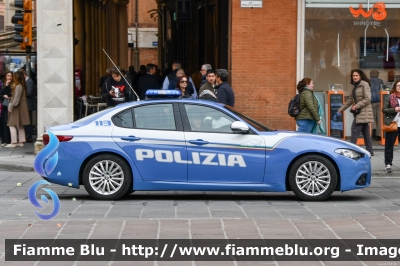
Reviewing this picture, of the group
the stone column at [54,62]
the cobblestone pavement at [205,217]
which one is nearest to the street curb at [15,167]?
the stone column at [54,62]

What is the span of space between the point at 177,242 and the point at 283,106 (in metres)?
10.9

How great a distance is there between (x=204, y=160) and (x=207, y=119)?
0.61m

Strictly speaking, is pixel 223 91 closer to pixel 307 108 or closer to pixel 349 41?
pixel 307 108

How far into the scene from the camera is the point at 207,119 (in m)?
12.3

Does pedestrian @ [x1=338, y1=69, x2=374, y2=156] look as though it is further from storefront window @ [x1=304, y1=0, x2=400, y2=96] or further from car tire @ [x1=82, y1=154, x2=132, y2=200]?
car tire @ [x1=82, y1=154, x2=132, y2=200]

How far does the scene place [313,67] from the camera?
796 inches

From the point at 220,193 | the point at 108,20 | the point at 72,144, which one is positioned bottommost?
the point at 220,193

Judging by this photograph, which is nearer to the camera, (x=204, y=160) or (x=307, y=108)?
(x=204, y=160)

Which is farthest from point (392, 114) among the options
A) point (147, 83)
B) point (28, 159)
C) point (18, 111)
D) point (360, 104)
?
point (147, 83)

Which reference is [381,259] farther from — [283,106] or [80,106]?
[80,106]

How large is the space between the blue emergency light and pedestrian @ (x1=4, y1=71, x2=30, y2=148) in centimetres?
830

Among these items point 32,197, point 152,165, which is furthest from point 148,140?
point 32,197

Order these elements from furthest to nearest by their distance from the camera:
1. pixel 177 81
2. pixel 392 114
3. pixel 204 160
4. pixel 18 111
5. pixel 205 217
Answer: pixel 18 111 → pixel 177 81 → pixel 392 114 → pixel 204 160 → pixel 205 217

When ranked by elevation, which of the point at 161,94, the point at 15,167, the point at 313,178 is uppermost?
the point at 161,94
